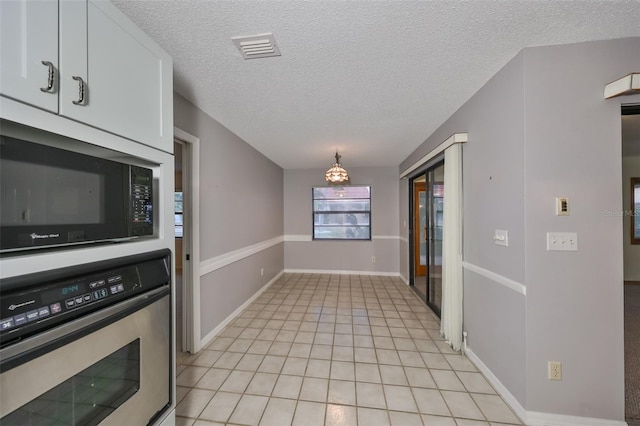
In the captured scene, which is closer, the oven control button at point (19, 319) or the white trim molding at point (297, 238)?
the oven control button at point (19, 319)

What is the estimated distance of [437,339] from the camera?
8.73 feet

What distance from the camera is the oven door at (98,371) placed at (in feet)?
2.21

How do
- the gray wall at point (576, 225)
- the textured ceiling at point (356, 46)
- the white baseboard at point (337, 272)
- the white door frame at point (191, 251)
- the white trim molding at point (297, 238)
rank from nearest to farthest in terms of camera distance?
the textured ceiling at point (356, 46) < the gray wall at point (576, 225) < the white door frame at point (191, 251) < the white baseboard at point (337, 272) < the white trim molding at point (297, 238)

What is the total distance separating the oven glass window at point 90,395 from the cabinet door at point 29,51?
2.98ft

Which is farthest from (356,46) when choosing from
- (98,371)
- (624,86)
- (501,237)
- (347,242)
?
(347,242)

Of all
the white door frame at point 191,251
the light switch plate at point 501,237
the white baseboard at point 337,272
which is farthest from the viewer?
the white baseboard at point 337,272

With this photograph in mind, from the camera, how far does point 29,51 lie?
2.46 feet

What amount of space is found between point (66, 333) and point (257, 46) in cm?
169

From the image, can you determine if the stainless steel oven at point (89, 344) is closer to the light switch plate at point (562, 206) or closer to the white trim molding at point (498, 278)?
the white trim molding at point (498, 278)

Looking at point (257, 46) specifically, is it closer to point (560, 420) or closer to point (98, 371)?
point (98, 371)

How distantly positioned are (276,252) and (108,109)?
4310 mm

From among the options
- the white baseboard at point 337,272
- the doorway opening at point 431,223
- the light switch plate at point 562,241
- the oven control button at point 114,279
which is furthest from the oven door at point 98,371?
the white baseboard at point 337,272

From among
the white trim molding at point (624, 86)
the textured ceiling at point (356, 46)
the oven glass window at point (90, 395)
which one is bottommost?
the oven glass window at point (90, 395)

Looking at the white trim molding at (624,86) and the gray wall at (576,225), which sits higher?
the white trim molding at (624,86)
